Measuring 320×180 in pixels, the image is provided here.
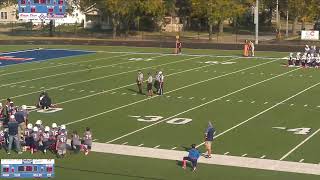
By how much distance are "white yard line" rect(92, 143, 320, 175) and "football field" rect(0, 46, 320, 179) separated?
0.40 m

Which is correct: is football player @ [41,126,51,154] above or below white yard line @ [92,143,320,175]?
above

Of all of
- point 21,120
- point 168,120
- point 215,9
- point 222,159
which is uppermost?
point 215,9

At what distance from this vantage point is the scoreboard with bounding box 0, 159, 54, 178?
15.2 metres

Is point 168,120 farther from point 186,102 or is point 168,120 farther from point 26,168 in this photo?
point 26,168

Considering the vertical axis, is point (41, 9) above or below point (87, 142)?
above

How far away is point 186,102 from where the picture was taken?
27656 mm

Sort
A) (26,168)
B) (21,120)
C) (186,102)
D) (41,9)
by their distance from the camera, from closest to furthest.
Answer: (26,168) → (21,120) → (186,102) → (41,9)

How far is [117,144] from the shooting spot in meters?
20.0

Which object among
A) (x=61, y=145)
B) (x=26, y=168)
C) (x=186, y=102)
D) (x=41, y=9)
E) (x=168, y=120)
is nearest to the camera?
(x=26, y=168)

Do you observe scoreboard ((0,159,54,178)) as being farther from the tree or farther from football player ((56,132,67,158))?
the tree

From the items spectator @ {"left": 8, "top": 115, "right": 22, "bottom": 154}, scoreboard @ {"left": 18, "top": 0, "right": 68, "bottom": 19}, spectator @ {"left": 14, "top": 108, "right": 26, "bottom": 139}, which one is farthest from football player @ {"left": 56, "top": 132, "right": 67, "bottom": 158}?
scoreboard @ {"left": 18, "top": 0, "right": 68, "bottom": 19}

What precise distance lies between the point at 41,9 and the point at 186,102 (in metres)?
24.4

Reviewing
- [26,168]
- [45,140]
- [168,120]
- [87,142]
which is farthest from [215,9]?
[26,168]

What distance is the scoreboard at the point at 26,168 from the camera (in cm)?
1522
